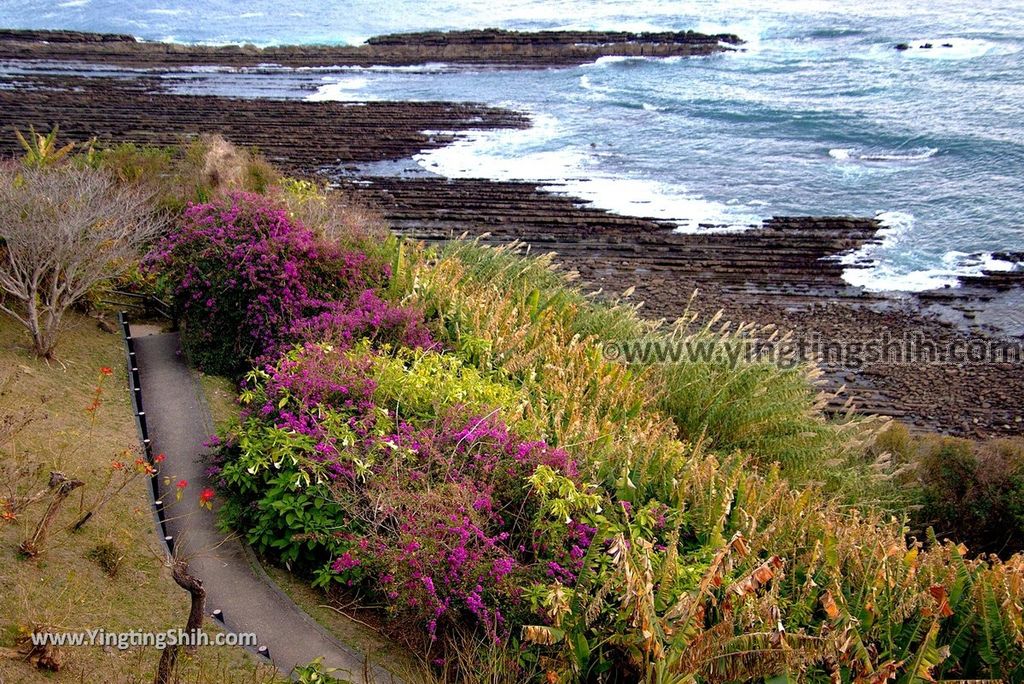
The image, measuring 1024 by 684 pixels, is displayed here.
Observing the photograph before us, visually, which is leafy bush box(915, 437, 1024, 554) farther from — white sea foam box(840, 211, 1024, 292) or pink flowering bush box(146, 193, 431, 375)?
white sea foam box(840, 211, 1024, 292)

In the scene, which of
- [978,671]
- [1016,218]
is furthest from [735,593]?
[1016,218]

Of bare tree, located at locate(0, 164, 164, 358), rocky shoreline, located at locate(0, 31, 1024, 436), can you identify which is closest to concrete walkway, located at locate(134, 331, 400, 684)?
bare tree, located at locate(0, 164, 164, 358)

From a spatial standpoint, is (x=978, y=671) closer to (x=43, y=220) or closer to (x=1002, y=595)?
(x=1002, y=595)

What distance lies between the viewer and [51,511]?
683 centimetres

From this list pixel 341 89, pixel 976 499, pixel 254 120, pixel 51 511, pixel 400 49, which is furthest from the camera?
pixel 400 49

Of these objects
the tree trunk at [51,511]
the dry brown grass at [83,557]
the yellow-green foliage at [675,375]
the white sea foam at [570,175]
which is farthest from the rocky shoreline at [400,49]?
the tree trunk at [51,511]

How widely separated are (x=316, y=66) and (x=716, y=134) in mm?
27149

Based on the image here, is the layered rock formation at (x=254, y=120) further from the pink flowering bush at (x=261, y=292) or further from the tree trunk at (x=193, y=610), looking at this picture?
the tree trunk at (x=193, y=610)

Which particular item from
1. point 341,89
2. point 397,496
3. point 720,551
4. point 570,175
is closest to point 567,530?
point 397,496

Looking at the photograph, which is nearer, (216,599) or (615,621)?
(615,621)

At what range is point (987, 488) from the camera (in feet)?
40.6

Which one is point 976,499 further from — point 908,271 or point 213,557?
point 908,271

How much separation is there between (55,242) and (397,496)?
5.65 m

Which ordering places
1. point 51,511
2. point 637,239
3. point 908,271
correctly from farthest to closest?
1. point 637,239
2. point 908,271
3. point 51,511
